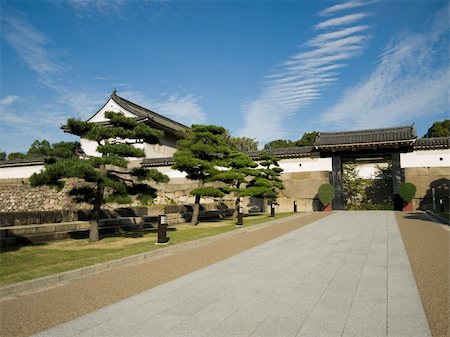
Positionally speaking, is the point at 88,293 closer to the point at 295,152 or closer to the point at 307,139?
the point at 295,152

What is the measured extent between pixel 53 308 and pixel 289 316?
2.91 metres

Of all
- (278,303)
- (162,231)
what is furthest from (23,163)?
(278,303)

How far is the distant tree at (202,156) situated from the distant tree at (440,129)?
33534 millimetres

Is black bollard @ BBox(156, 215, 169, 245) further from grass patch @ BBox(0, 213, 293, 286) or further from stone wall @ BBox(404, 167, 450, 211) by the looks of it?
stone wall @ BBox(404, 167, 450, 211)

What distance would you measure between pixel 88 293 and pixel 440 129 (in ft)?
144

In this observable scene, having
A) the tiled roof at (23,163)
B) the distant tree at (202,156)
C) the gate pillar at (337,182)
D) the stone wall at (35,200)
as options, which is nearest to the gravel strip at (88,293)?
the distant tree at (202,156)

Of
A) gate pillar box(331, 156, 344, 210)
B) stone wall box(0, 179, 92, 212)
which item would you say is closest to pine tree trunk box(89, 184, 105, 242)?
stone wall box(0, 179, 92, 212)

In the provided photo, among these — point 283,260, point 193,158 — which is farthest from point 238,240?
point 193,158

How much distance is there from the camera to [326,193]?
20828 mm

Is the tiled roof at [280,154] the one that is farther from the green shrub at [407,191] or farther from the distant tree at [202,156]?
the distant tree at [202,156]

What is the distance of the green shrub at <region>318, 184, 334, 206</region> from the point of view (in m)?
20.8

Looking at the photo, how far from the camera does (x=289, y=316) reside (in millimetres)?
3729

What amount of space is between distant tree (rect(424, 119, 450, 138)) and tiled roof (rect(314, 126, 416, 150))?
20.7 metres

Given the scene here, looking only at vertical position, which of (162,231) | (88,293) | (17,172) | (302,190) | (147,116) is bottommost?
(88,293)
